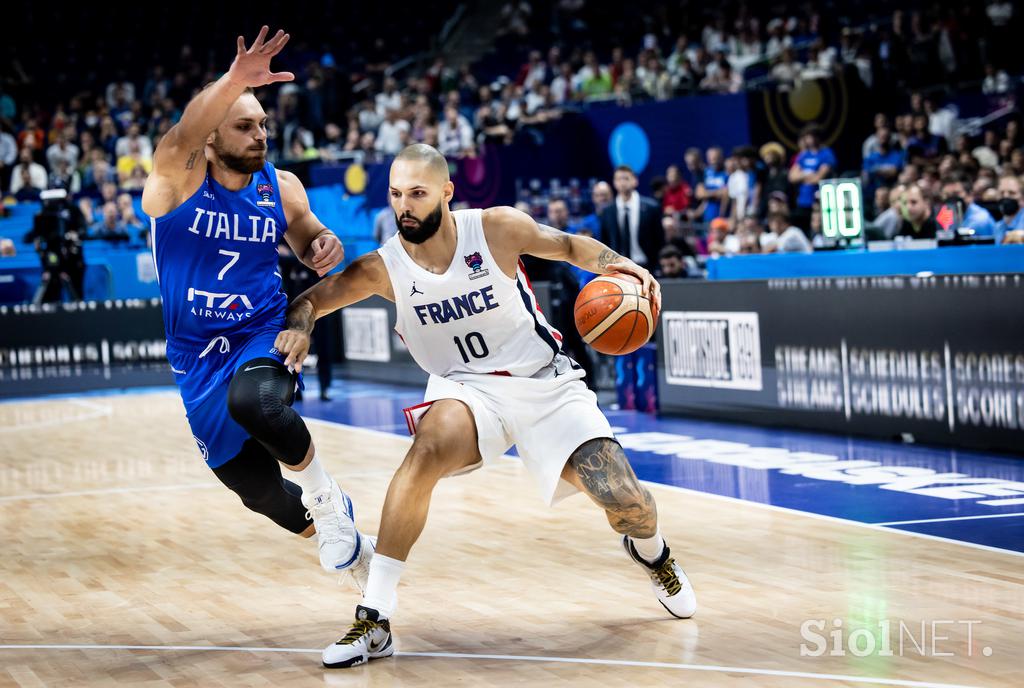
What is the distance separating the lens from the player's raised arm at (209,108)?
4.97 meters

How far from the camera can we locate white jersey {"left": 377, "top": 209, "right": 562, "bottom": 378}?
5.21 m

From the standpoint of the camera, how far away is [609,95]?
2167 cm

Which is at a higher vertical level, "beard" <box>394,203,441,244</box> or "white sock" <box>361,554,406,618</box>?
"beard" <box>394,203,441,244</box>

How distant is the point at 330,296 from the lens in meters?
5.37

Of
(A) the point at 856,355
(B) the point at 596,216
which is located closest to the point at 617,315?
(A) the point at 856,355

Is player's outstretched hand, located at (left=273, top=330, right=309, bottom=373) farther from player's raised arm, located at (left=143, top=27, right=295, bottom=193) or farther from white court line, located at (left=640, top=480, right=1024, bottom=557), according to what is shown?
white court line, located at (left=640, top=480, right=1024, bottom=557)

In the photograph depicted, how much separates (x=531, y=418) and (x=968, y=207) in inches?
295

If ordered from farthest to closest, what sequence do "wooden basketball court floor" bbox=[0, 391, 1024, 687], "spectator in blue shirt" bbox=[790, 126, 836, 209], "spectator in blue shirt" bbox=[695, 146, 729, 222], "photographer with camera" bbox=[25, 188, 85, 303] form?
"photographer with camera" bbox=[25, 188, 85, 303], "spectator in blue shirt" bbox=[695, 146, 729, 222], "spectator in blue shirt" bbox=[790, 126, 836, 209], "wooden basketball court floor" bbox=[0, 391, 1024, 687]

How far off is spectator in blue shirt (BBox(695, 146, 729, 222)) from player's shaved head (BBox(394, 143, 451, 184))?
12.0 meters

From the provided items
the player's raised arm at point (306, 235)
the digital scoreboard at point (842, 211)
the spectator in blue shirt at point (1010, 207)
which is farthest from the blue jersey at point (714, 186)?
the player's raised arm at point (306, 235)

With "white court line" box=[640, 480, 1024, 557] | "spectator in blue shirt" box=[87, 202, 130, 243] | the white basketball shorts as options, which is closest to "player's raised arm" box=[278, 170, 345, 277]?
the white basketball shorts

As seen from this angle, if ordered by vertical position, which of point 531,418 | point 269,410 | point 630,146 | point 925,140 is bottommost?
point 531,418

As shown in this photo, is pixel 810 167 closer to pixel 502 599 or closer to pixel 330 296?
pixel 502 599

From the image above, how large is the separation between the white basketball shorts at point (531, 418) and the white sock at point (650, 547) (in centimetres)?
33
